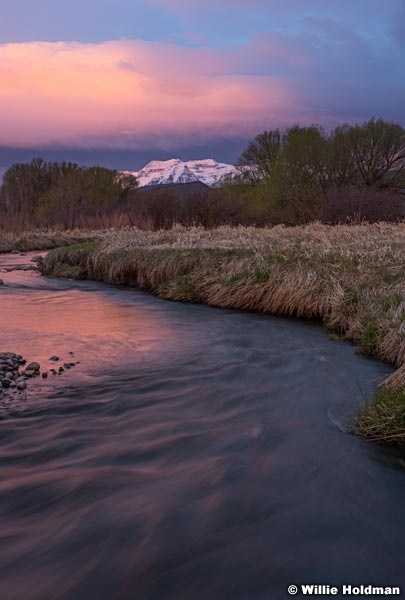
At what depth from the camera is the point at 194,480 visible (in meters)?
4.53

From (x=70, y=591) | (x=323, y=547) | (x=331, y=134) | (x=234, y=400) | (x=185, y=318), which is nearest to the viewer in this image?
(x=70, y=591)

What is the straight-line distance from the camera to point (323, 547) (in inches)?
142

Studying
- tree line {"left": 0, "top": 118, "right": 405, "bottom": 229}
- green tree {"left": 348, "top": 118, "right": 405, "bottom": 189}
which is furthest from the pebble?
green tree {"left": 348, "top": 118, "right": 405, "bottom": 189}

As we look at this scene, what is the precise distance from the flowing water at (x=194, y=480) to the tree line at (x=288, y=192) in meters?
20.0

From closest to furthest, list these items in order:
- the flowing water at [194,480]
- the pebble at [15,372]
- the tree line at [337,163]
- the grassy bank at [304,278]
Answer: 1. the flowing water at [194,480]
2. the pebble at [15,372]
3. the grassy bank at [304,278]
4. the tree line at [337,163]

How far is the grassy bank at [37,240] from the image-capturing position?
1182 inches

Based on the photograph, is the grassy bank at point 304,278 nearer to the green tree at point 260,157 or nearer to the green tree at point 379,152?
the green tree at point 379,152

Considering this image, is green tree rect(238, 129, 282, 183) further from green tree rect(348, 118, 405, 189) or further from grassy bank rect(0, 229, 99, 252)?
grassy bank rect(0, 229, 99, 252)

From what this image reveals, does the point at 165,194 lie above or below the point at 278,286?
above

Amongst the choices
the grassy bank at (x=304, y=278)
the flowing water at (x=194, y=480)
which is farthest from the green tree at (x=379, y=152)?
the flowing water at (x=194, y=480)

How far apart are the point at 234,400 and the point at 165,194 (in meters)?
24.7

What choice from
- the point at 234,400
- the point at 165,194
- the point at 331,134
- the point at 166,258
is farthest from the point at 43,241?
the point at 234,400

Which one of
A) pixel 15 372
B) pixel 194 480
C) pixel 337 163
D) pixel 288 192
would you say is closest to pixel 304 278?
pixel 15 372

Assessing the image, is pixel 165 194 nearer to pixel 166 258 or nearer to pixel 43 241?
A: pixel 43 241
